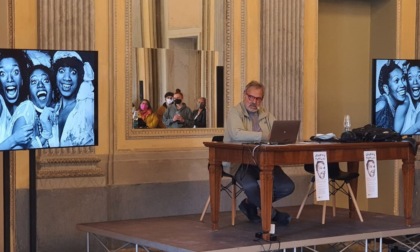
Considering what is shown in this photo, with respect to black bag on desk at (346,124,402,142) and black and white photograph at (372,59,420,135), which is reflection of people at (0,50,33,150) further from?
black and white photograph at (372,59,420,135)

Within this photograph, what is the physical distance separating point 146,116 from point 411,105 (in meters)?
2.82

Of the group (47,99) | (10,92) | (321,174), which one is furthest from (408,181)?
(10,92)

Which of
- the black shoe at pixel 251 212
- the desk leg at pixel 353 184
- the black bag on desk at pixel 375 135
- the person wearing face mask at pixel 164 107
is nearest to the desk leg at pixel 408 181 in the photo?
the black bag on desk at pixel 375 135

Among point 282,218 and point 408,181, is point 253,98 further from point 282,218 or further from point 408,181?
point 408,181

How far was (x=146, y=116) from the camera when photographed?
992 cm

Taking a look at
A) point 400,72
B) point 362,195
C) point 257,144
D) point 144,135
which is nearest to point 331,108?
point 362,195

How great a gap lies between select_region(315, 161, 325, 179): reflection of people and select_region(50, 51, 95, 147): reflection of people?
1942mm

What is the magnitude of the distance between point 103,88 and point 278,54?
228cm

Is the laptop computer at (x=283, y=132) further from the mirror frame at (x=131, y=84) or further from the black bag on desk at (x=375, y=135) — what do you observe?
the mirror frame at (x=131, y=84)

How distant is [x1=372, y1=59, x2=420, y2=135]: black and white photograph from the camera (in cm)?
959

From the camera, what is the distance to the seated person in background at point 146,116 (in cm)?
988

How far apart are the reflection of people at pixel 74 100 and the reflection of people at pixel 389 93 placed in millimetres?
3213

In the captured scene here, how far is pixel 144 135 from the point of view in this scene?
32.4 feet

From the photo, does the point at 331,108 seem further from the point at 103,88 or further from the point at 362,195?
the point at 103,88
